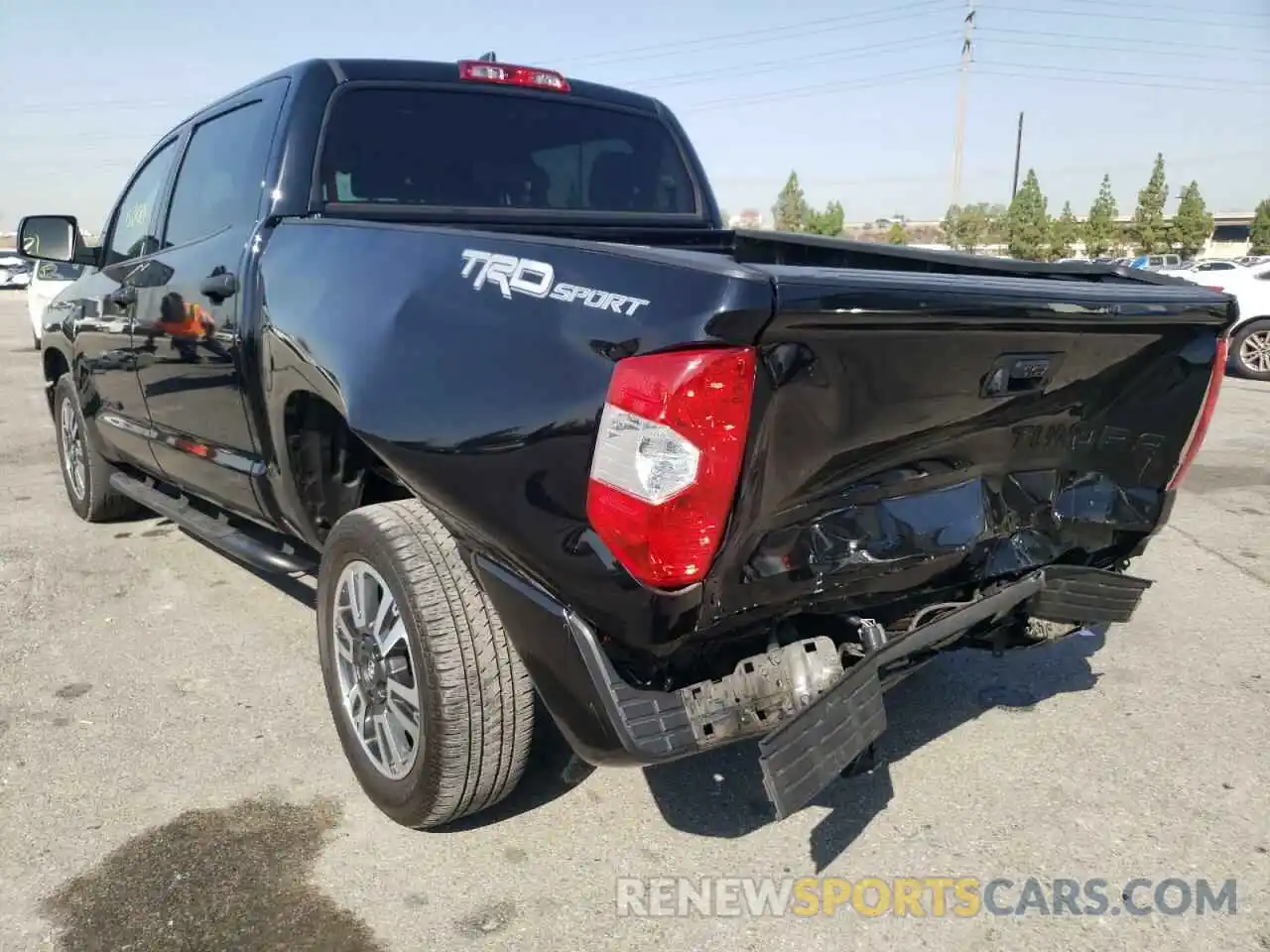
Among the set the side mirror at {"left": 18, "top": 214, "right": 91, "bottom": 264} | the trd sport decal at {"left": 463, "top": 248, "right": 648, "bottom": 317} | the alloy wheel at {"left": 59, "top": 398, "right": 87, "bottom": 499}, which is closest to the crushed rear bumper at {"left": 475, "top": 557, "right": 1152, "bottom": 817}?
the trd sport decal at {"left": 463, "top": 248, "right": 648, "bottom": 317}

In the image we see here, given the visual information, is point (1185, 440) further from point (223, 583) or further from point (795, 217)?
point (795, 217)

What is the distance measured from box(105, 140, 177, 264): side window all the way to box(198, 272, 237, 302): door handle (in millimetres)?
1045

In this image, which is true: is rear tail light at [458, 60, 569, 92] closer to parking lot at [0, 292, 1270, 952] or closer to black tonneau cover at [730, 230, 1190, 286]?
black tonneau cover at [730, 230, 1190, 286]

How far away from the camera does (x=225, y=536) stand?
12.1ft

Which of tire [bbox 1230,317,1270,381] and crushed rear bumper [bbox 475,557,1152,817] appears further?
tire [bbox 1230,317,1270,381]

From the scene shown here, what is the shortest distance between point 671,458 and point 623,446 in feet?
0.31

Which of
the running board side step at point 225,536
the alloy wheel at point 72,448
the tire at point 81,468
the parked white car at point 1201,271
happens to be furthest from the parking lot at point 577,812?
the parked white car at point 1201,271

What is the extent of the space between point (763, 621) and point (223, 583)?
3306 millimetres

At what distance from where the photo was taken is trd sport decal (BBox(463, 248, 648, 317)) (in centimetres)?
185

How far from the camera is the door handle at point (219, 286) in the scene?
322 cm

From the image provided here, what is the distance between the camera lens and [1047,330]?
2186 mm

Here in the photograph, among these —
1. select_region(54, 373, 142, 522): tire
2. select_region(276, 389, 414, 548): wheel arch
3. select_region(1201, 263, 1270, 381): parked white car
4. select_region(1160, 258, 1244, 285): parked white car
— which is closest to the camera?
select_region(276, 389, 414, 548): wheel arch

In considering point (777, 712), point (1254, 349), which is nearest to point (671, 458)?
point (777, 712)

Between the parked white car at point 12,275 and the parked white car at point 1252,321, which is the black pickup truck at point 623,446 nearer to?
the parked white car at point 1252,321
